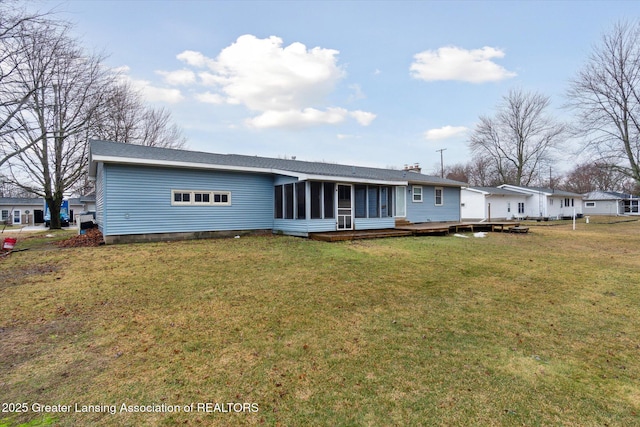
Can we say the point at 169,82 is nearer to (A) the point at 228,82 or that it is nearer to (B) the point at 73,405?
(A) the point at 228,82

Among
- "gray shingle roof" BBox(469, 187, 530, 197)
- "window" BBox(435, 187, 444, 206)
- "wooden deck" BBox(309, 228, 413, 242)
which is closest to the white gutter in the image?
"wooden deck" BBox(309, 228, 413, 242)

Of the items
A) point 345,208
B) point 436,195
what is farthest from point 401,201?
point 345,208

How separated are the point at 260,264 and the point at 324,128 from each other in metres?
21.4

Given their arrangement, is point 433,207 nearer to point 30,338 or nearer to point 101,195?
point 101,195

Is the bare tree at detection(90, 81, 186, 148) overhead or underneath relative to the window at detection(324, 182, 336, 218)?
overhead

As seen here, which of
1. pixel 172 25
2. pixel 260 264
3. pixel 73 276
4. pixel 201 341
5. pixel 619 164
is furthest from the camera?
pixel 619 164

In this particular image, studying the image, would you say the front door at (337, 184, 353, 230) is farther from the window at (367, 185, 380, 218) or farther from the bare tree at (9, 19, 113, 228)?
the bare tree at (9, 19, 113, 228)

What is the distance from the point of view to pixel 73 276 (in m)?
6.09

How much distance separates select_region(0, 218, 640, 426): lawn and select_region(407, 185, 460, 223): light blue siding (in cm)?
1100

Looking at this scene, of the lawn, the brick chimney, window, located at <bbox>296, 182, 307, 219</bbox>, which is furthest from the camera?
the brick chimney

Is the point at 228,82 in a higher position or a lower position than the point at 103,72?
lower

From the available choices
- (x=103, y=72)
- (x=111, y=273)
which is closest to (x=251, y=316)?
(x=111, y=273)

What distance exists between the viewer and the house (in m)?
10.2

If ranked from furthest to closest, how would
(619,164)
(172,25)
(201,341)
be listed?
(619,164) → (172,25) → (201,341)
